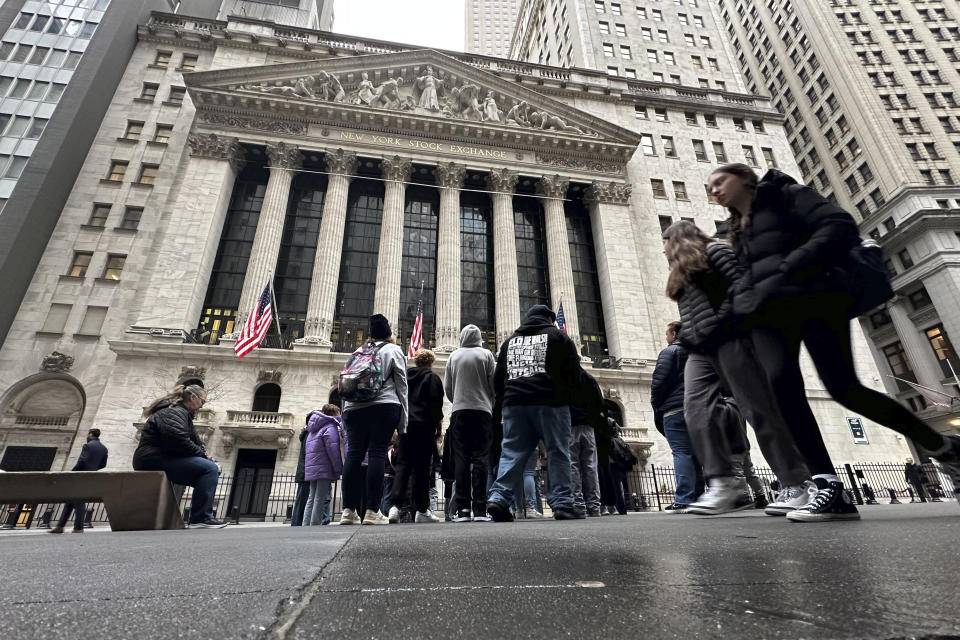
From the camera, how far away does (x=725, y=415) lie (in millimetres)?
3680

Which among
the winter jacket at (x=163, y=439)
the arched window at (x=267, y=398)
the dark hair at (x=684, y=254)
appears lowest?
the winter jacket at (x=163, y=439)

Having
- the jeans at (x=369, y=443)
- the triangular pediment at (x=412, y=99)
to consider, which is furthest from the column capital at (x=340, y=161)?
the jeans at (x=369, y=443)

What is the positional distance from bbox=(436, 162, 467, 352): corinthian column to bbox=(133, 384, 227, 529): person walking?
1600cm

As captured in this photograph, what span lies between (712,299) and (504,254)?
73.2 feet

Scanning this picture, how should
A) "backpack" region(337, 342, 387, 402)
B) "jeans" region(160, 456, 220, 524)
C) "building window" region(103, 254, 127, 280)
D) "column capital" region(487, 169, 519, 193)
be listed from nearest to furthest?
1. "backpack" region(337, 342, 387, 402)
2. "jeans" region(160, 456, 220, 524)
3. "building window" region(103, 254, 127, 280)
4. "column capital" region(487, 169, 519, 193)

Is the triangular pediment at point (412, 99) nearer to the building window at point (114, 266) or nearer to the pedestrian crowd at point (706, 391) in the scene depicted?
the building window at point (114, 266)

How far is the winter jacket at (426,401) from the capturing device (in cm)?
647

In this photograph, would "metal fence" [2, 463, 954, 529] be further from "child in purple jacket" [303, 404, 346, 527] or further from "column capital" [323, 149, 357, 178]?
"column capital" [323, 149, 357, 178]

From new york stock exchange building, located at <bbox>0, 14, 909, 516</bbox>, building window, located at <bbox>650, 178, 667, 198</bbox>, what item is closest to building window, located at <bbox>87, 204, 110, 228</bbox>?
new york stock exchange building, located at <bbox>0, 14, 909, 516</bbox>

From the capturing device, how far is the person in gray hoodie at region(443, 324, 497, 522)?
240 inches

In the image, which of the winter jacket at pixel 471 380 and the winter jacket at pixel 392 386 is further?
the winter jacket at pixel 471 380

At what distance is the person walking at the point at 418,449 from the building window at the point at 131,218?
78.9ft

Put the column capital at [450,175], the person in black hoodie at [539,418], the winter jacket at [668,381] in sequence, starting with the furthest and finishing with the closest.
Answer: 1. the column capital at [450,175]
2. the winter jacket at [668,381]
3. the person in black hoodie at [539,418]

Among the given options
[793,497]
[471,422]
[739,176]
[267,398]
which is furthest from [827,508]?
[267,398]
